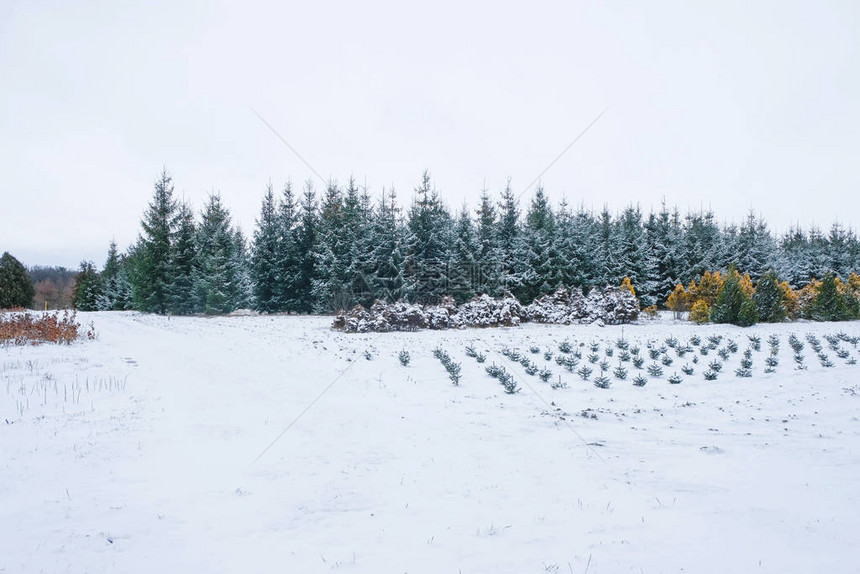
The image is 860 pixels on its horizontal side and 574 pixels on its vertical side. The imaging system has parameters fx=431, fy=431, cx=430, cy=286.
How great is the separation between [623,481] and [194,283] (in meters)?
32.0

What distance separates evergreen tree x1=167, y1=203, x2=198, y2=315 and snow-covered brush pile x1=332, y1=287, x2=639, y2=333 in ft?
54.5

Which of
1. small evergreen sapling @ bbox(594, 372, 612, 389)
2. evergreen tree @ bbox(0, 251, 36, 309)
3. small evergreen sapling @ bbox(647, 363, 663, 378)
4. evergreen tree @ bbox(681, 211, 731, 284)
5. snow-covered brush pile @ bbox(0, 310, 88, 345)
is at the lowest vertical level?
small evergreen sapling @ bbox(594, 372, 612, 389)

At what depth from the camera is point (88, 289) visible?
41.3 metres

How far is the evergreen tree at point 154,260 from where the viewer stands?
100 ft

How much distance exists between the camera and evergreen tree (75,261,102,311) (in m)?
41.2

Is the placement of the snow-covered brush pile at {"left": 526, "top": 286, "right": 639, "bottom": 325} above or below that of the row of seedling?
above

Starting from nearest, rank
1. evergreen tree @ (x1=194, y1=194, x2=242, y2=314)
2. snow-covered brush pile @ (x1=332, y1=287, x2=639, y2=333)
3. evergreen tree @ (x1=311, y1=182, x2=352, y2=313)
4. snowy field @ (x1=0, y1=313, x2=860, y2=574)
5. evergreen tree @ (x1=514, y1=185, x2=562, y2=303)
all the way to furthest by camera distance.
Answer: snowy field @ (x1=0, y1=313, x2=860, y2=574) < snow-covered brush pile @ (x1=332, y1=287, x2=639, y2=333) < evergreen tree @ (x1=514, y1=185, x2=562, y2=303) < evergreen tree @ (x1=311, y1=182, x2=352, y2=313) < evergreen tree @ (x1=194, y1=194, x2=242, y2=314)

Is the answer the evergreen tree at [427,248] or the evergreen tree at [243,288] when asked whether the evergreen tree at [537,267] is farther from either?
the evergreen tree at [243,288]

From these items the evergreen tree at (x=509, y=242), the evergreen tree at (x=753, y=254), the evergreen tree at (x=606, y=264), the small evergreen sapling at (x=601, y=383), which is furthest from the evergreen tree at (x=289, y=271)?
the evergreen tree at (x=753, y=254)

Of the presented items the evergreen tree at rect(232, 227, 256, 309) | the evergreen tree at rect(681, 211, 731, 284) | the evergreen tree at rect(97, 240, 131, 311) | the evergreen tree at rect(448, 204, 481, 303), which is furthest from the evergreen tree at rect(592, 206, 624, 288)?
the evergreen tree at rect(97, 240, 131, 311)

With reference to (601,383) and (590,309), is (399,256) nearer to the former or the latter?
(590,309)

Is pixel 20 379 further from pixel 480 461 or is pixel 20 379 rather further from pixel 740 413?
pixel 740 413

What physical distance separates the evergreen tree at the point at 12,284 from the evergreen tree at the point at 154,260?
25.2 feet

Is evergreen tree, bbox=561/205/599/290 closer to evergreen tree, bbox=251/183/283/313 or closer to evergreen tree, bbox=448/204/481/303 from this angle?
evergreen tree, bbox=448/204/481/303
